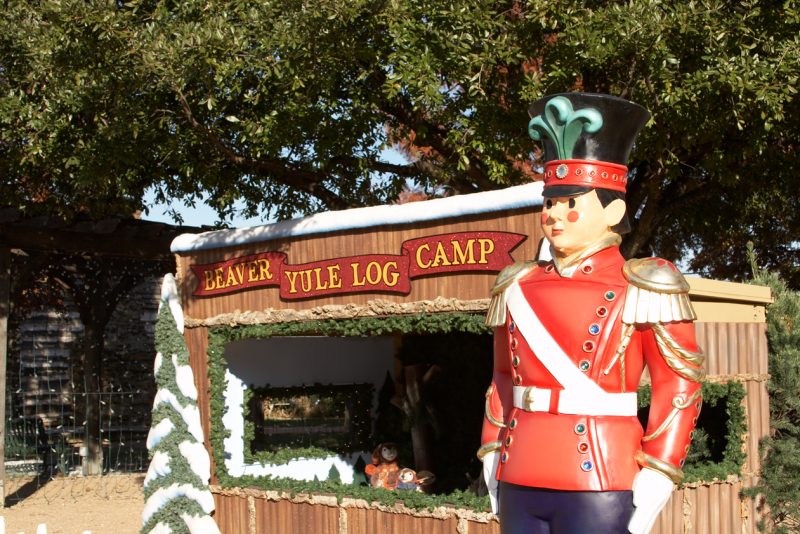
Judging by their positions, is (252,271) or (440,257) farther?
(252,271)

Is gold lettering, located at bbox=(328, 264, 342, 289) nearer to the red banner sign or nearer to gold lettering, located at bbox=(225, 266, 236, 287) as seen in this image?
the red banner sign

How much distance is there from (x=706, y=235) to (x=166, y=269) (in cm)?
849

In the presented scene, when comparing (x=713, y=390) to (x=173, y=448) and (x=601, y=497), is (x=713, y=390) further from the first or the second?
(x=173, y=448)

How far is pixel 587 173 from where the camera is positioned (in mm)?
4508

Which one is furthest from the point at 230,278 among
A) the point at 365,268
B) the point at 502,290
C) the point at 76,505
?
the point at 76,505

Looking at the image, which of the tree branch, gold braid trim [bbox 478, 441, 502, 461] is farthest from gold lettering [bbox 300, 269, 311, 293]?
gold braid trim [bbox 478, 441, 502, 461]

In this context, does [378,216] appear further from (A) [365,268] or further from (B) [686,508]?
(B) [686,508]

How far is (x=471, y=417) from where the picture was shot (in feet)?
33.7

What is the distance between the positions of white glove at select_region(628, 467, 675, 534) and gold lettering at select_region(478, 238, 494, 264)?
2868mm

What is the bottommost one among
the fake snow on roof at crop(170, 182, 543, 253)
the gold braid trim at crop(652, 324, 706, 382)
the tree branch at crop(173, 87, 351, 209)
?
the gold braid trim at crop(652, 324, 706, 382)

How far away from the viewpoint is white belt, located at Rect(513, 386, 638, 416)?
4379 millimetres

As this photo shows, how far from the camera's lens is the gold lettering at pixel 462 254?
7.04 meters

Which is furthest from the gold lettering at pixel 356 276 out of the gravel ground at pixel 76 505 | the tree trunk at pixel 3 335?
the tree trunk at pixel 3 335

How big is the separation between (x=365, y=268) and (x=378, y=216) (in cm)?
43
